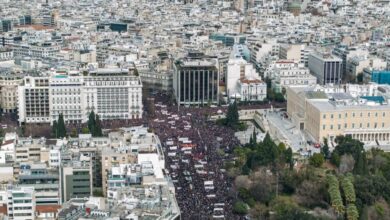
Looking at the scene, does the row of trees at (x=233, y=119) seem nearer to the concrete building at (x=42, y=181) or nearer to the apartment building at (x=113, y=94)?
the apartment building at (x=113, y=94)

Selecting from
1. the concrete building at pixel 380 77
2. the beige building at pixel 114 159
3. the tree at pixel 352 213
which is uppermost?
the concrete building at pixel 380 77

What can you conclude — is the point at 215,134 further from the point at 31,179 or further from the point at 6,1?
the point at 6,1

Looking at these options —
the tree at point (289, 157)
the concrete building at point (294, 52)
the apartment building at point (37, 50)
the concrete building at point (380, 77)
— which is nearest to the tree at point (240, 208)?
the tree at point (289, 157)

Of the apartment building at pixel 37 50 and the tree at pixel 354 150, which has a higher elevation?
the apartment building at pixel 37 50

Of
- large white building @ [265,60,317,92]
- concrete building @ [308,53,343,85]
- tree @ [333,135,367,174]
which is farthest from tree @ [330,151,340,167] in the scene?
concrete building @ [308,53,343,85]

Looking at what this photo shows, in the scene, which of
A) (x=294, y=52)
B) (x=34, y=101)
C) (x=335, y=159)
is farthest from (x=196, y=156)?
(x=294, y=52)

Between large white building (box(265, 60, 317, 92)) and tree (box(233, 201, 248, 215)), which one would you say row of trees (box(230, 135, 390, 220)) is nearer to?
tree (box(233, 201, 248, 215))

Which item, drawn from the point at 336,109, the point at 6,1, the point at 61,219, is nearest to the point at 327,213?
the point at 61,219
